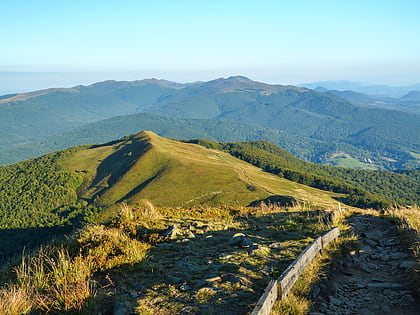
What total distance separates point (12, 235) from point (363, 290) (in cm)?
15682

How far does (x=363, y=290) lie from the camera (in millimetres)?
9352

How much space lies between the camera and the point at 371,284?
9.71 metres

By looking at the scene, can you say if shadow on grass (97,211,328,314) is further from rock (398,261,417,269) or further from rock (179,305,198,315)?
rock (398,261,417,269)

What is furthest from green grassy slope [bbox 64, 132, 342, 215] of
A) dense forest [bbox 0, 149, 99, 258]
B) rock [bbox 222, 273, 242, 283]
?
rock [bbox 222, 273, 242, 283]

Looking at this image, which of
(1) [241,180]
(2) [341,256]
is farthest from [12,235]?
(2) [341,256]

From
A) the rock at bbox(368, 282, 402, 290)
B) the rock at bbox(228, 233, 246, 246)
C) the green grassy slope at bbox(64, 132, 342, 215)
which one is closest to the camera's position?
the rock at bbox(368, 282, 402, 290)

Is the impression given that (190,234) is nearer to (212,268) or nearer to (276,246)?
(212,268)

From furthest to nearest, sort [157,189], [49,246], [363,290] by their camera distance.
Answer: [157,189] < [49,246] < [363,290]

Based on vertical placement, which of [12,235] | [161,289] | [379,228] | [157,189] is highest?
[161,289]

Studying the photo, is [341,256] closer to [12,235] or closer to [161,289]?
[161,289]

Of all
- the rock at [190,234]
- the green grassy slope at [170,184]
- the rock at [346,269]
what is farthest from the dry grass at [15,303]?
the green grassy slope at [170,184]

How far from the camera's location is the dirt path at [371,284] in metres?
8.34

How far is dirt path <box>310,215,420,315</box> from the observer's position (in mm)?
8341

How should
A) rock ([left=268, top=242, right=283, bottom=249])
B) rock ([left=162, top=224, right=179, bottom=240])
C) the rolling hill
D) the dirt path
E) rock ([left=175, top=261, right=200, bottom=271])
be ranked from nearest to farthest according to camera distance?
the dirt path < rock ([left=175, top=261, right=200, bottom=271]) < rock ([left=268, top=242, right=283, bottom=249]) < rock ([left=162, top=224, right=179, bottom=240]) < the rolling hill
